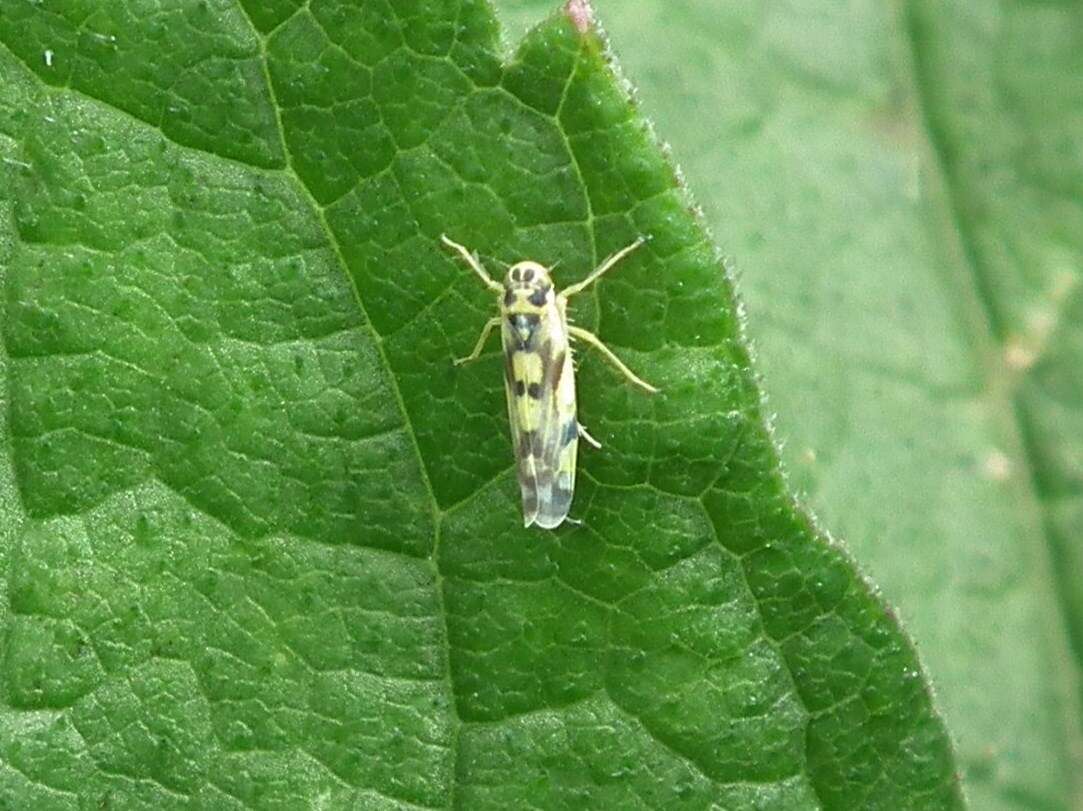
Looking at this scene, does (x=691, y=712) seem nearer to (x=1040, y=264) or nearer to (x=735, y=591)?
(x=735, y=591)

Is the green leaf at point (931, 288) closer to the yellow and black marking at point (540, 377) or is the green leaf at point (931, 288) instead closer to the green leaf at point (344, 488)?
the yellow and black marking at point (540, 377)

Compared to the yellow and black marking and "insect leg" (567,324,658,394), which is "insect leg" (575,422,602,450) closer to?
the yellow and black marking

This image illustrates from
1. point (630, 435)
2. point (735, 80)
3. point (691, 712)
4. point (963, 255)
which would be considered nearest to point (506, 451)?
point (630, 435)

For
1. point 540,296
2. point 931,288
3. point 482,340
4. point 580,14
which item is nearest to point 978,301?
point 931,288

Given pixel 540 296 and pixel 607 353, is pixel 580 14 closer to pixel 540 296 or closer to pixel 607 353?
pixel 540 296

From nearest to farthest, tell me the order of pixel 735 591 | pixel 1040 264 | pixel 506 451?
pixel 735 591, pixel 506 451, pixel 1040 264

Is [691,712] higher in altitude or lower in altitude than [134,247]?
lower

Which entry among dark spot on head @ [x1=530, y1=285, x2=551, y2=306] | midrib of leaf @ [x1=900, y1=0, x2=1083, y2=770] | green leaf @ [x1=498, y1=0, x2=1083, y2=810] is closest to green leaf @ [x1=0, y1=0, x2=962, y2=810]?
dark spot on head @ [x1=530, y1=285, x2=551, y2=306]
